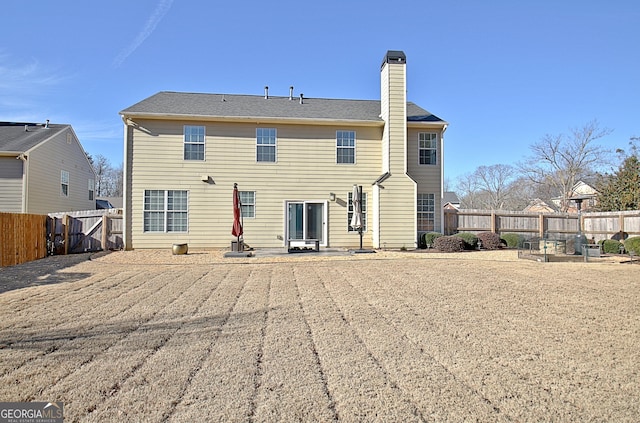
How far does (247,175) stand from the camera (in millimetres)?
15250

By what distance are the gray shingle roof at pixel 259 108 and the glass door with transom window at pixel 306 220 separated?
3.40 meters

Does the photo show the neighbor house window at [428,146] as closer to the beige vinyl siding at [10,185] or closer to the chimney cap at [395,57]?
the chimney cap at [395,57]

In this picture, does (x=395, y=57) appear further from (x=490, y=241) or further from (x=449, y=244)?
(x=490, y=241)

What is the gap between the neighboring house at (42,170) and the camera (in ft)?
57.3

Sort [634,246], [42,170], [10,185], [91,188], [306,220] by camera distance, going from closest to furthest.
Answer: [634,246]
[306,220]
[10,185]
[42,170]
[91,188]

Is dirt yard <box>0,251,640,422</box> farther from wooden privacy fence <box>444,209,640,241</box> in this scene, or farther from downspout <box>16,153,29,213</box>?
downspout <box>16,153,29,213</box>

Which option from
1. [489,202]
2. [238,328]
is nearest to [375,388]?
[238,328]

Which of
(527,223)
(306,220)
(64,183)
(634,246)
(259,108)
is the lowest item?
→ (634,246)

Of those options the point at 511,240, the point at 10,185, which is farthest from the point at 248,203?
the point at 10,185

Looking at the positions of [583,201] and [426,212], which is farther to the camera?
[583,201]

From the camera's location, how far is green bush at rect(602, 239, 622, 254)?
13.7m

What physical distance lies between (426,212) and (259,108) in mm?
8010

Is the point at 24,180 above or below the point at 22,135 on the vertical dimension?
below

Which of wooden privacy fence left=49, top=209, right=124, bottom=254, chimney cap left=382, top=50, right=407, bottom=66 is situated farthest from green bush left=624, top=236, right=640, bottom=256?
wooden privacy fence left=49, top=209, right=124, bottom=254
